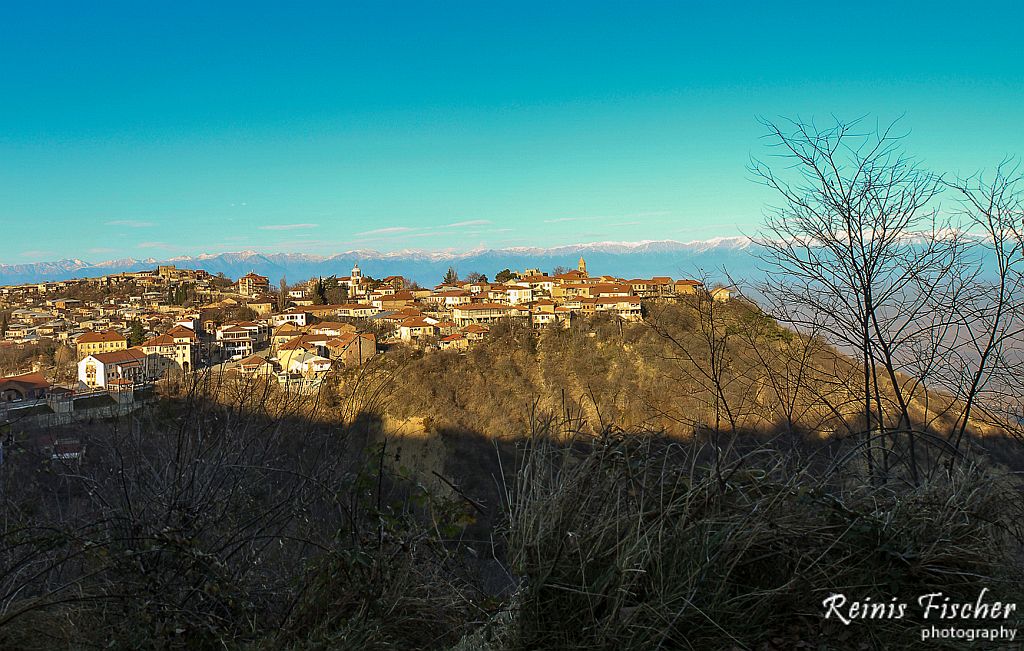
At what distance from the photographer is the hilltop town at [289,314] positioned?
87.9ft

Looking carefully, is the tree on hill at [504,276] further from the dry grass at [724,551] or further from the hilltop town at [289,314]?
the dry grass at [724,551]

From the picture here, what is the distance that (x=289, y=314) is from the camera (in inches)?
1596

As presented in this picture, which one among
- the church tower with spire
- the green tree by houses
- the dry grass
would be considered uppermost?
the church tower with spire

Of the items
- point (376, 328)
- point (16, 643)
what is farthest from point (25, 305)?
point (16, 643)

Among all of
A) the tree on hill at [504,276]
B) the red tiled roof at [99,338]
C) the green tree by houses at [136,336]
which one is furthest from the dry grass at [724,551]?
the tree on hill at [504,276]

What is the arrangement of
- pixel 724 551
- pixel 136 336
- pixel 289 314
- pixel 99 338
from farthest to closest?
pixel 289 314
pixel 136 336
pixel 99 338
pixel 724 551

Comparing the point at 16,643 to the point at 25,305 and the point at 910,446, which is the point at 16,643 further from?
the point at 25,305

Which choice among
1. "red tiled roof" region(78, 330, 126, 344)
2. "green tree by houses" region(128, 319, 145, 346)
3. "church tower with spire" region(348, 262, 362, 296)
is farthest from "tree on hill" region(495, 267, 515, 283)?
"red tiled roof" region(78, 330, 126, 344)

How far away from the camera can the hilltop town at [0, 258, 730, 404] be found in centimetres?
2678

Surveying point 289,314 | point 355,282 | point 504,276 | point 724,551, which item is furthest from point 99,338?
point 724,551

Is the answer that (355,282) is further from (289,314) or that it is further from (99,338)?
(99,338)

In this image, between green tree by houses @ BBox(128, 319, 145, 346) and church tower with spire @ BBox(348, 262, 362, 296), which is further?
church tower with spire @ BBox(348, 262, 362, 296)

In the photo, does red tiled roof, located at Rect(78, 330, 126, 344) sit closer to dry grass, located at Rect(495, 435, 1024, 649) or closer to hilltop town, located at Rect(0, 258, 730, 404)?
hilltop town, located at Rect(0, 258, 730, 404)

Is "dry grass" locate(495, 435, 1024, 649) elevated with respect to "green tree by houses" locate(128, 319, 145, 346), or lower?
elevated
